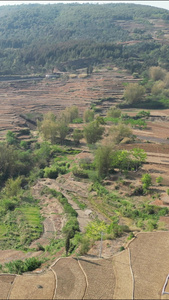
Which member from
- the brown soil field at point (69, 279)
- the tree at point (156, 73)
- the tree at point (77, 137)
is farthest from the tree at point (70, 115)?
the brown soil field at point (69, 279)

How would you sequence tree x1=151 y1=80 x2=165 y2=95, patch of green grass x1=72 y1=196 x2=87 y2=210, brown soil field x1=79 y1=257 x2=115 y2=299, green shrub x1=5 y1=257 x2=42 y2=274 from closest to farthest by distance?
1. brown soil field x1=79 y1=257 x2=115 y2=299
2. green shrub x1=5 y1=257 x2=42 y2=274
3. patch of green grass x1=72 y1=196 x2=87 y2=210
4. tree x1=151 y1=80 x2=165 y2=95

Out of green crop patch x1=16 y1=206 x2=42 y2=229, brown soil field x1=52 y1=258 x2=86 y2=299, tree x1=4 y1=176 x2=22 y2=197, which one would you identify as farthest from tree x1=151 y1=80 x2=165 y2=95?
brown soil field x1=52 y1=258 x2=86 y2=299

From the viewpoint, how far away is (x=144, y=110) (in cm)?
8756

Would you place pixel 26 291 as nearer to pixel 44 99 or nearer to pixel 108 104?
pixel 108 104

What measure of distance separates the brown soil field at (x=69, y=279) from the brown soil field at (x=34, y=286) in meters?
0.44

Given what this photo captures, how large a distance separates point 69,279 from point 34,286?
90.4 inches

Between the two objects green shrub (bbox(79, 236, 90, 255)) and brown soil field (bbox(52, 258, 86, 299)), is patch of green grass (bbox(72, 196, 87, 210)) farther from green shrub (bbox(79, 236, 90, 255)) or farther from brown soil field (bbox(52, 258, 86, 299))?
brown soil field (bbox(52, 258, 86, 299))

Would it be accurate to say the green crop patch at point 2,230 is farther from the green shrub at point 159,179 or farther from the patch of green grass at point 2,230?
the green shrub at point 159,179

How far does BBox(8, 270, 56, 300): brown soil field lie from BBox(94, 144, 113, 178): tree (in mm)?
22984

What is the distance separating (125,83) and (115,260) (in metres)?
84.5

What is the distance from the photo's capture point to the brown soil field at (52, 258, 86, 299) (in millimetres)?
20264

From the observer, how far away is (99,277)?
72.3ft

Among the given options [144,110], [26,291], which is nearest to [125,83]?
[144,110]

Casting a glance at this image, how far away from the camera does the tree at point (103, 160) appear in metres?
44.0
